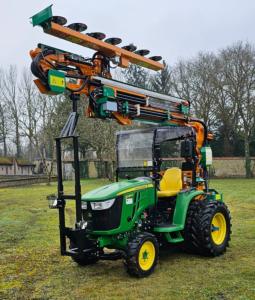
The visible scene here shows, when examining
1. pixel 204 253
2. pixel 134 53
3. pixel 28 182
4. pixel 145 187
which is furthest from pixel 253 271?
pixel 28 182

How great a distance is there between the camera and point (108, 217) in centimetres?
557

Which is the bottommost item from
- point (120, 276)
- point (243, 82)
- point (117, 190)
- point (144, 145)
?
point (120, 276)

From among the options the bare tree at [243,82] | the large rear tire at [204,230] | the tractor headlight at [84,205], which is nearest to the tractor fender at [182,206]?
the large rear tire at [204,230]

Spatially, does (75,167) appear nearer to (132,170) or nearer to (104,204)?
(104,204)

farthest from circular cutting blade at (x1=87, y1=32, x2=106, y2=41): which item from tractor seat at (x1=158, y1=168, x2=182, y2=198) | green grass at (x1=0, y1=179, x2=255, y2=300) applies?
green grass at (x1=0, y1=179, x2=255, y2=300)

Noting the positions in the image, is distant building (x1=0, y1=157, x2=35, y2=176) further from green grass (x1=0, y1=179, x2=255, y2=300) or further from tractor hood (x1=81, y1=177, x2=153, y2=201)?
tractor hood (x1=81, y1=177, x2=153, y2=201)

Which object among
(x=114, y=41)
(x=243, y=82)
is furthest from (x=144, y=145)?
(x=243, y=82)

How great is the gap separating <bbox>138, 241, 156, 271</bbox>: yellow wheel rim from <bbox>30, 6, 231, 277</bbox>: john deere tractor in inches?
0.6

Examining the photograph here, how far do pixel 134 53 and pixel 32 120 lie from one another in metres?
25.8

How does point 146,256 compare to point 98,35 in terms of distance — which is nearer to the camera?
point 98,35

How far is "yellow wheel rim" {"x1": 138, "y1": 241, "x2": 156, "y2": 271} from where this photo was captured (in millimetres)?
5484

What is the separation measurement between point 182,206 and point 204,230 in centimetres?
52

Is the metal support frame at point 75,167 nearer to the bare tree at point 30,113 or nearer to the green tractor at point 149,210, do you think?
the green tractor at point 149,210

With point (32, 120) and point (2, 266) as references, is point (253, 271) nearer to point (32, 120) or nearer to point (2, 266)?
point (2, 266)
